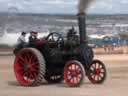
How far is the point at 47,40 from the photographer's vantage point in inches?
667

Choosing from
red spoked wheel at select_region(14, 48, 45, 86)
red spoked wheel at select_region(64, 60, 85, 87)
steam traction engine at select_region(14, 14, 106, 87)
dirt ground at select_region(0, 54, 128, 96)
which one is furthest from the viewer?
red spoked wheel at select_region(14, 48, 45, 86)

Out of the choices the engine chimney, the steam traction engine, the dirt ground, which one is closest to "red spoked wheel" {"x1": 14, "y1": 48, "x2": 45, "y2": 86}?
the steam traction engine

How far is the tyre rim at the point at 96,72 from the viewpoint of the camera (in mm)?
16931

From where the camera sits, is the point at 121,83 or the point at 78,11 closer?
the point at 78,11

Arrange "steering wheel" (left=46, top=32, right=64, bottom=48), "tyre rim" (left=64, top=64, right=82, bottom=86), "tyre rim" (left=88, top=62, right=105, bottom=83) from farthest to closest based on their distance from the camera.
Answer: "tyre rim" (left=88, top=62, right=105, bottom=83) → "steering wheel" (left=46, top=32, right=64, bottom=48) → "tyre rim" (left=64, top=64, right=82, bottom=86)

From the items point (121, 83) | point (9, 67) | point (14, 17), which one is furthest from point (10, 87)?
point (14, 17)

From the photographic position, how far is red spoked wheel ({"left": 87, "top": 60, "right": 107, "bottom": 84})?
55.5 feet

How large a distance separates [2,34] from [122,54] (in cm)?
1884

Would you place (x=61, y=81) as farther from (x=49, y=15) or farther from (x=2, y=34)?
(x=49, y=15)

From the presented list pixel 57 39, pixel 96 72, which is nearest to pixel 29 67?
pixel 57 39

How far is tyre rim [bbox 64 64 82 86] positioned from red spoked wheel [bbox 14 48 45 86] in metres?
0.68

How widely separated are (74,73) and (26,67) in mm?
1542

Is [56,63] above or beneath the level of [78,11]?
beneath

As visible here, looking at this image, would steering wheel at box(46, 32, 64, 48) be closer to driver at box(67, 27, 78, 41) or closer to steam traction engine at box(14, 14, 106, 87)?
steam traction engine at box(14, 14, 106, 87)
